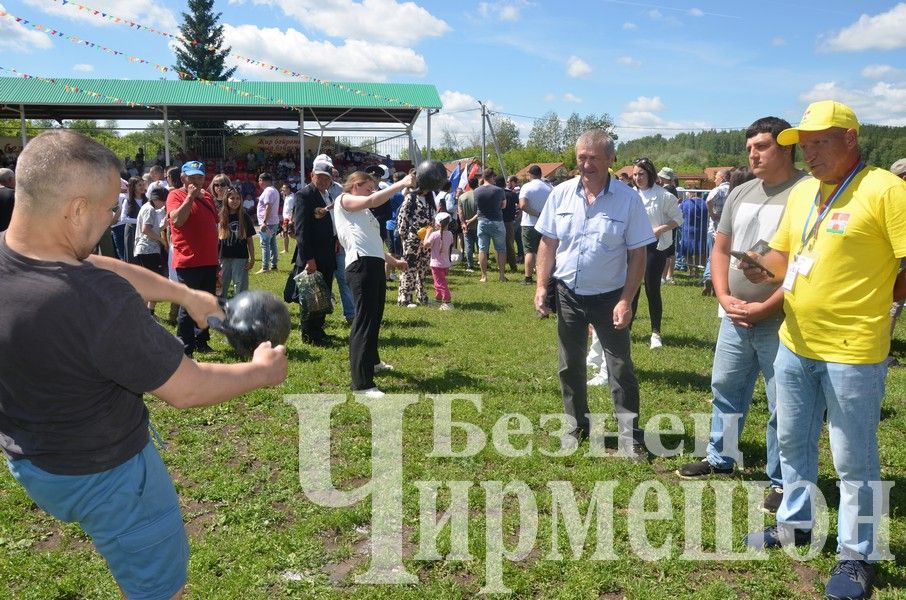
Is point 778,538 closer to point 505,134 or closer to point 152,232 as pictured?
point 152,232

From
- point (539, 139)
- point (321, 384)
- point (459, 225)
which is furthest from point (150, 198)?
point (539, 139)

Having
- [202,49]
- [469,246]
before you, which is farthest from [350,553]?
[202,49]

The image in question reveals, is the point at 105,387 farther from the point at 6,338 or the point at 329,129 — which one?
the point at 329,129

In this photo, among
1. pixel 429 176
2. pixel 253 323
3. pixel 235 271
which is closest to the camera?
pixel 253 323

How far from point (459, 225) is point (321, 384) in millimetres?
8794

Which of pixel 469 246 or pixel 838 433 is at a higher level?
pixel 469 246

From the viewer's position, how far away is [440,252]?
35.0 feet

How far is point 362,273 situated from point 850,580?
164 inches

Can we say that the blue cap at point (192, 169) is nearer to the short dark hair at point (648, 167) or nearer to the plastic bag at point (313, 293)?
the plastic bag at point (313, 293)

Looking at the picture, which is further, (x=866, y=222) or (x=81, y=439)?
(x=866, y=222)

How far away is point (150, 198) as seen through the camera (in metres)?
8.84

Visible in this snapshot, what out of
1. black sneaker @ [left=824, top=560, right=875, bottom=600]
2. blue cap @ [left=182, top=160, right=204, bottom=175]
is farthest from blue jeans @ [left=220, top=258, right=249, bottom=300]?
black sneaker @ [left=824, top=560, right=875, bottom=600]

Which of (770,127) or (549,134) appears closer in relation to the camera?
(770,127)

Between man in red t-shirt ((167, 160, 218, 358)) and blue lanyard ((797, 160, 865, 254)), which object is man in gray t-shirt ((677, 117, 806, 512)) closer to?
blue lanyard ((797, 160, 865, 254))
